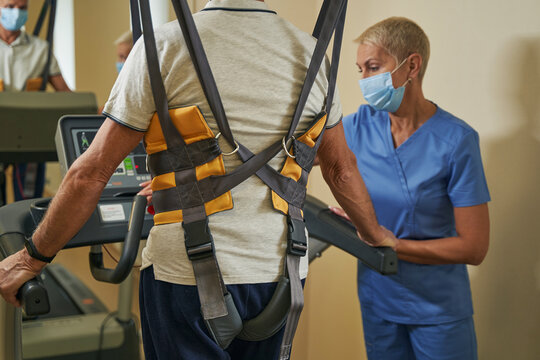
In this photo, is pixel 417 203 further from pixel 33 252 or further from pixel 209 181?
pixel 33 252

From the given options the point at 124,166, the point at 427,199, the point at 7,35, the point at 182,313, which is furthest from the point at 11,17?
the point at 182,313

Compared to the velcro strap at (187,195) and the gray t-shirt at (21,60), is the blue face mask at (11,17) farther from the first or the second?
the velcro strap at (187,195)

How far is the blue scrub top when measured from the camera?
1.81 m

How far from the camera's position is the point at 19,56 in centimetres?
370

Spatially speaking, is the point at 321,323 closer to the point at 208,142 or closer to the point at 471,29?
the point at 471,29

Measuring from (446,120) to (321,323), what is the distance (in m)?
1.44

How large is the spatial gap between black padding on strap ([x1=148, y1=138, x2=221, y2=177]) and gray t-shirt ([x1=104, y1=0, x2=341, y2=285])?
3 centimetres

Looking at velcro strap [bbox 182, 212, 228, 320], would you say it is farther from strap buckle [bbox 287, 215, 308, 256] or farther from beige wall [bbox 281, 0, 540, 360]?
beige wall [bbox 281, 0, 540, 360]

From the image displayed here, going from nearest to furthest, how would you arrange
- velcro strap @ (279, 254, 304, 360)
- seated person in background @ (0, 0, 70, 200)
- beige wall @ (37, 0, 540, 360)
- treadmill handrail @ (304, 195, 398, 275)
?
velcro strap @ (279, 254, 304, 360) → treadmill handrail @ (304, 195, 398, 275) → beige wall @ (37, 0, 540, 360) → seated person in background @ (0, 0, 70, 200)

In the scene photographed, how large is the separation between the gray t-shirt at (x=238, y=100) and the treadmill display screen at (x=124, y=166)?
26.8 inches

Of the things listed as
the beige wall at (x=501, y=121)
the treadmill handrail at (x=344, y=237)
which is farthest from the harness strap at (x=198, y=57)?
the beige wall at (x=501, y=121)

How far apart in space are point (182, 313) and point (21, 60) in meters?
2.96

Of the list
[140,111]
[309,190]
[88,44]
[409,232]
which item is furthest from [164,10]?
[88,44]

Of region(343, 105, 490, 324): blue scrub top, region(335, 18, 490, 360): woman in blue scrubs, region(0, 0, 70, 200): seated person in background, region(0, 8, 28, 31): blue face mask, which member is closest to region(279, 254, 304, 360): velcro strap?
region(335, 18, 490, 360): woman in blue scrubs
